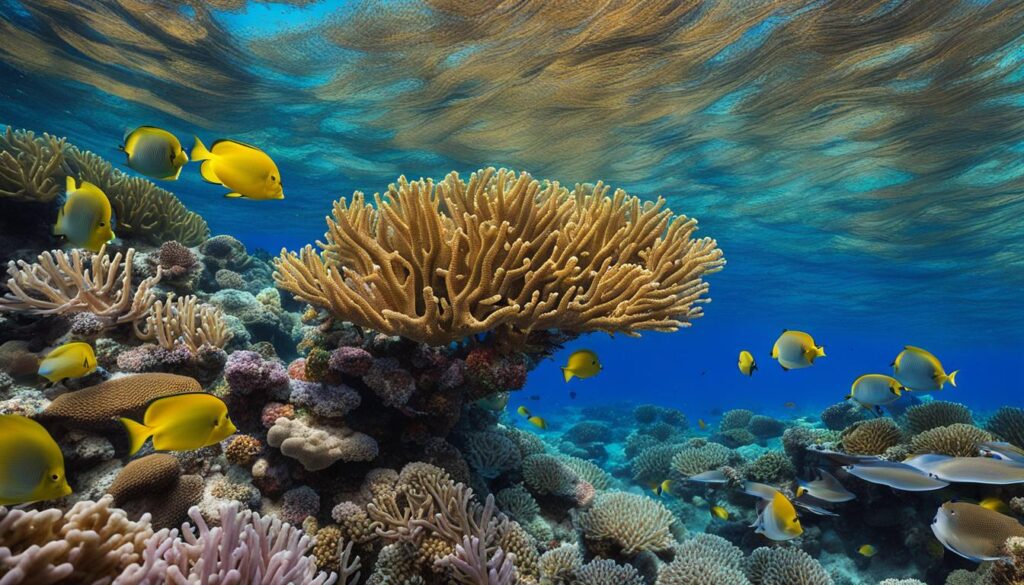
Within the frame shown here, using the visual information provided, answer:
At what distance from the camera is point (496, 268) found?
4.01m

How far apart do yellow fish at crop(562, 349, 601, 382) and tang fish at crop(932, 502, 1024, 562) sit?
3.62 metres

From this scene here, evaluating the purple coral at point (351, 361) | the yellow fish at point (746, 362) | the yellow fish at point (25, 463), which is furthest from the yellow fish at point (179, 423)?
the yellow fish at point (746, 362)

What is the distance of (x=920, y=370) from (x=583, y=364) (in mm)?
4594

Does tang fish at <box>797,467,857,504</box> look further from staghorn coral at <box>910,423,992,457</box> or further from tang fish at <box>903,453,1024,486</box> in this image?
tang fish at <box>903,453,1024,486</box>

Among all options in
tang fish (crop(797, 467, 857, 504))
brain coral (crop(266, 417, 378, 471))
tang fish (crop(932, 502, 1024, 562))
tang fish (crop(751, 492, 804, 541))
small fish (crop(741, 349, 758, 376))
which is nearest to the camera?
brain coral (crop(266, 417, 378, 471))

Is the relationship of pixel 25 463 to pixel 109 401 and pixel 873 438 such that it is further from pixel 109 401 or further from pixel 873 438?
pixel 873 438

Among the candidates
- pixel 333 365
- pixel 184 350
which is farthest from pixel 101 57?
pixel 333 365

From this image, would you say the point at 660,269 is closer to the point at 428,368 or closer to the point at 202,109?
the point at 428,368

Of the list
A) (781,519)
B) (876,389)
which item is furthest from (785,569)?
(876,389)

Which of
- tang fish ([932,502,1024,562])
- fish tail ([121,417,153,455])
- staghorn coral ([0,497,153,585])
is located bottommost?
staghorn coral ([0,497,153,585])

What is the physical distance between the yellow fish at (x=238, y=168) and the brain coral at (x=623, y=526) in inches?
165

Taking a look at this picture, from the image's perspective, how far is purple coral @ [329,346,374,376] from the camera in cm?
409

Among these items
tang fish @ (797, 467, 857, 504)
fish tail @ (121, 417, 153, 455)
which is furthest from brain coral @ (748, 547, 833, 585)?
fish tail @ (121, 417, 153, 455)

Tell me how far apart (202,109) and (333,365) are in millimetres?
18081
